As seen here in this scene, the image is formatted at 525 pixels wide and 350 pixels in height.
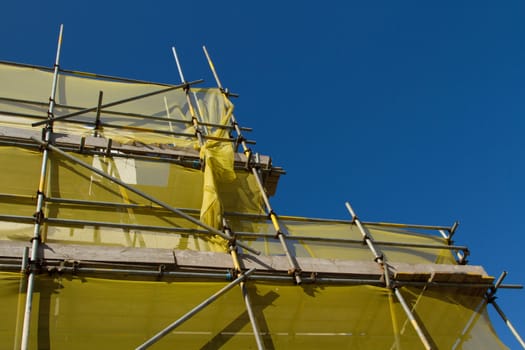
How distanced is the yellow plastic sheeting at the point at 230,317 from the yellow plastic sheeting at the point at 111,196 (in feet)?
3.01

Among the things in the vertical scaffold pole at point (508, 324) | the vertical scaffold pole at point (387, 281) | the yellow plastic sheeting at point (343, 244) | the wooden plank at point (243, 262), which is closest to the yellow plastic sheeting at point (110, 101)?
the yellow plastic sheeting at point (343, 244)

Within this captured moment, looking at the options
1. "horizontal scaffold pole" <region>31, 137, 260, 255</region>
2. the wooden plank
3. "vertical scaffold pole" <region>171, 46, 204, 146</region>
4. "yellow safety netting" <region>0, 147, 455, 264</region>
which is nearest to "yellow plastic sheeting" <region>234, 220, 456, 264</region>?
"yellow safety netting" <region>0, 147, 455, 264</region>

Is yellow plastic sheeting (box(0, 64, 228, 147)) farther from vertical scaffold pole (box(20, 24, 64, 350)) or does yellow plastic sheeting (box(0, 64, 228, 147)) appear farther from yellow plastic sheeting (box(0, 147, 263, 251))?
yellow plastic sheeting (box(0, 147, 263, 251))

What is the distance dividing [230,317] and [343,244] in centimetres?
216

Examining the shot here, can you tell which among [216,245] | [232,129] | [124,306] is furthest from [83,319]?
[232,129]

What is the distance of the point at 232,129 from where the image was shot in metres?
8.44

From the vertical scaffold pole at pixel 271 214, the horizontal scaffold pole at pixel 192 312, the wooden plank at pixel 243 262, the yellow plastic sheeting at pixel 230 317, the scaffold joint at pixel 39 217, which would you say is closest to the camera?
the horizontal scaffold pole at pixel 192 312

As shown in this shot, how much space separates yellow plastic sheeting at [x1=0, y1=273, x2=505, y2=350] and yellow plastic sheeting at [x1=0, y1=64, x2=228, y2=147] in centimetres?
313

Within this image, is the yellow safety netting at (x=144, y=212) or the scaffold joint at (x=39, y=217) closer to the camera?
the scaffold joint at (x=39, y=217)

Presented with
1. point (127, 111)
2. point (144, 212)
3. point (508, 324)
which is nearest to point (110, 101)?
point (127, 111)

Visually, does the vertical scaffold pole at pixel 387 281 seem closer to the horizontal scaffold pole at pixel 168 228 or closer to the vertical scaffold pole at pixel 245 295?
the horizontal scaffold pole at pixel 168 228

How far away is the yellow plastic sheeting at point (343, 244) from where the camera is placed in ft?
20.1

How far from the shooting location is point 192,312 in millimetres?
4418

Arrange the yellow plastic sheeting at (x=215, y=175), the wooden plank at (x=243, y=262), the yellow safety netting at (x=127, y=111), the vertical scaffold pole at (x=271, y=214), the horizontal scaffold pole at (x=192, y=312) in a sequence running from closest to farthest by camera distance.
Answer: the horizontal scaffold pole at (x=192, y=312) → the wooden plank at (x=243, y=262) → the vertical scaffold pole at (x=271, y=214) → the yellow plastic sheeting at (x=215, y=175) → the yellow safety netting at (x=127, y=111)
